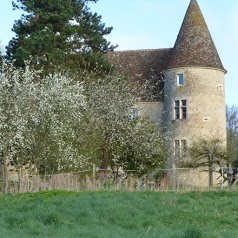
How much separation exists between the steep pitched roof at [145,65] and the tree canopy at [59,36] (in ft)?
17.5

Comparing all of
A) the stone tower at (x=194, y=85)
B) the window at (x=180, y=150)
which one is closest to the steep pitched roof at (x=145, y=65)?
the stone tower at (x=194, y=85)

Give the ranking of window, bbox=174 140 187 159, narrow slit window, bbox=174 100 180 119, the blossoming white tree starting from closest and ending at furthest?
the blossoming white tree, window, bbox=174 140 187 159, narrow slit window, bbox=174 100 180 119

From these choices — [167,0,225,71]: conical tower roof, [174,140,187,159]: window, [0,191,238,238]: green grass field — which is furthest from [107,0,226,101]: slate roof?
[0,191,238,238]: green grass field

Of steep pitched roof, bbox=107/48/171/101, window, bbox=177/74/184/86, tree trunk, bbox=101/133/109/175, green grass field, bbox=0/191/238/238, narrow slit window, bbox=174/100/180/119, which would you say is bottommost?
green grass field, bbox=0/191/238/238

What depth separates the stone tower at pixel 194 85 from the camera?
39.8 m

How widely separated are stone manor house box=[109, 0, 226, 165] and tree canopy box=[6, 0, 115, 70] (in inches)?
208

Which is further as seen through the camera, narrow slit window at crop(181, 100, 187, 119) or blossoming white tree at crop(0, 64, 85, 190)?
narrow slit window at crop(181, 100, 187, 119)

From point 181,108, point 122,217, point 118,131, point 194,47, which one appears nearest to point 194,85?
point 181,108

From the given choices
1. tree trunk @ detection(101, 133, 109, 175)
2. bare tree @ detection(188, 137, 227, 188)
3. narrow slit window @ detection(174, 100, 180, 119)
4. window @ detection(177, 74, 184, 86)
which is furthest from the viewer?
narrow slit window @ detection(174, 100, 180, 119)

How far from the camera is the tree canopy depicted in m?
31.8

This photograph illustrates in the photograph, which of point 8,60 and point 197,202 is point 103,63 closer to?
point 8,60

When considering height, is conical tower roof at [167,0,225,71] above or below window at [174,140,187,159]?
above

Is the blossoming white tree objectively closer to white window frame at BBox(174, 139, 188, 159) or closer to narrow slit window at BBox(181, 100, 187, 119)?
white window frame at BBox(174, 139, 188, 159)

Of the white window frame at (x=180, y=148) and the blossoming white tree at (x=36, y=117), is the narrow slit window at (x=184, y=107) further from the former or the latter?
the blossoming white tree at (x=36, y=117)
